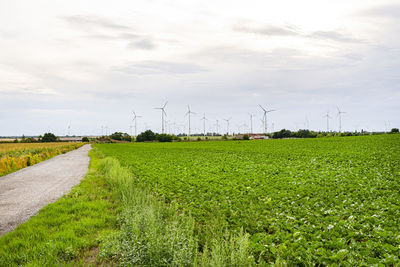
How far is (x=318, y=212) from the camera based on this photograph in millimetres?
9367

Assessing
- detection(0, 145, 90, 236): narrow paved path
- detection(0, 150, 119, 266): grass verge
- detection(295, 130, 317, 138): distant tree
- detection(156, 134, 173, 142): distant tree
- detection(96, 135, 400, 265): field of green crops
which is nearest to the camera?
detection(96, 135, 400, 265): field of green crops

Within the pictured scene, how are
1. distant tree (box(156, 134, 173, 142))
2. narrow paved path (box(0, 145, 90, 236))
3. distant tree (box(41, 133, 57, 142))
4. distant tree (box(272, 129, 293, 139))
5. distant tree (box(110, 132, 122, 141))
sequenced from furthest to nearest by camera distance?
distant tree (box(110, 132, 122, 141)) < distant tree (box(41, 133, 57, 142)) < distant tree (box(272, 129, 293, 139)) < distant tree (box(156, 134, 173, 142)) < narrow paved path (box(0, 145, 90, 236))

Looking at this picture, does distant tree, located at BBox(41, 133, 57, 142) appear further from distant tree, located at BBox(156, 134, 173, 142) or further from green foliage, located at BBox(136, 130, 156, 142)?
distant tree, located at BBox(156, 134, 173, 142)

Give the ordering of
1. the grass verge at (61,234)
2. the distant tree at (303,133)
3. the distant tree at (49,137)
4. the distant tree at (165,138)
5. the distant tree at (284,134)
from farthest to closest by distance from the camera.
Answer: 1. the distant tree at (49,137)
2. the distant tree at (284,134)
3. the distant tree at (303,133)
4. the distant tree at (165,138)
5. the grass verge at (61,234)

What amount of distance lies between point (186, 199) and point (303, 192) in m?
5.76

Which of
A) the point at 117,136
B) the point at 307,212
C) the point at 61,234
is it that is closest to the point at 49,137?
the point at 117,136

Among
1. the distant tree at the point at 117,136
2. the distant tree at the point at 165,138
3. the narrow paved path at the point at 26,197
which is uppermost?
the distant tree at the point at 117,136

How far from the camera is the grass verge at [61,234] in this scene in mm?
6559

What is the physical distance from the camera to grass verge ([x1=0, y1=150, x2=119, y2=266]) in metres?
6.56

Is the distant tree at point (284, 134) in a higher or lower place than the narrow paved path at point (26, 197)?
higher

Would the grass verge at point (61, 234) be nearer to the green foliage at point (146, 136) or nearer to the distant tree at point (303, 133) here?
the green foliage at point (146, 136)

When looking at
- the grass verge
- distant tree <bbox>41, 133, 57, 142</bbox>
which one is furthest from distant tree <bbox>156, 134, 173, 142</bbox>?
the grass verge

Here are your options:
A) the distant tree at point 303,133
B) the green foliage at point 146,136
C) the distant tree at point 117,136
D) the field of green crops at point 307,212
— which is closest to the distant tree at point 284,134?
the distant tree at point 303,133

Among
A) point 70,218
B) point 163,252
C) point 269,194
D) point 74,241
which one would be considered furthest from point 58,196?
point 269,194
